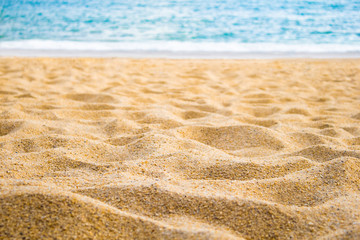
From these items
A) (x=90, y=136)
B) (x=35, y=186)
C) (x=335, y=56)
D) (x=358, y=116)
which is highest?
(x=35, y=186)

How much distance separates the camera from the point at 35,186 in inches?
40.3

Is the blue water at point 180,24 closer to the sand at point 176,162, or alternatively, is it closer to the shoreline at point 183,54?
the shoreline at point 183,54

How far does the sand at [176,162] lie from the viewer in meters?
0.90

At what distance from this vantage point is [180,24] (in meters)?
9.64

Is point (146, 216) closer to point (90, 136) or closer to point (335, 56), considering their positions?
point (90, 136)

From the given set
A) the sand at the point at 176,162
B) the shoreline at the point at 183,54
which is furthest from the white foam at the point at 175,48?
the sand at the point at 176,162

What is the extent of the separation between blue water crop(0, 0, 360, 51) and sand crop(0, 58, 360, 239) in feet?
14.0

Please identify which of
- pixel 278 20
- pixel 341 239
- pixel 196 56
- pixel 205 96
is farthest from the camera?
pixel 278 20

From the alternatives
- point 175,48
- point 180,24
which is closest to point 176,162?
point 175,48

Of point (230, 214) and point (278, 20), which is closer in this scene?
point (230, 214)

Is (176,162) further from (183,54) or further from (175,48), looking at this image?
(175,48)

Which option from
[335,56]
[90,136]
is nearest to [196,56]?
[335,56]

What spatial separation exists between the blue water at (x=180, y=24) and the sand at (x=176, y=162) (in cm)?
428

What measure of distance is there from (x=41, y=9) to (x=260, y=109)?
13364 millimetres
